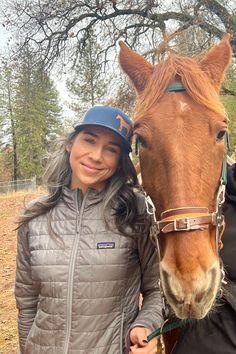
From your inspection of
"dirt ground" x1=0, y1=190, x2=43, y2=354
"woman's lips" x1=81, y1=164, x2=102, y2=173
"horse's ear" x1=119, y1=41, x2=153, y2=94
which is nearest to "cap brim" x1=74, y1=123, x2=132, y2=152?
"woman's lips" x1=81, y1=164, x2=102, y2=173

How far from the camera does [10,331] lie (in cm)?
539

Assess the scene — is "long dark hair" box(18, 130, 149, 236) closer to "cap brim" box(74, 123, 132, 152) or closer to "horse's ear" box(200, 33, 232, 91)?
"cap brim" box(74, 123, 132, 152)

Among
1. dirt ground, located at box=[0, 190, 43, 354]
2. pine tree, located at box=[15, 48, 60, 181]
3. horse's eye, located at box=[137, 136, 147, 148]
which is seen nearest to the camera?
horse's eye, located at box=[137, 136, 147, 148]

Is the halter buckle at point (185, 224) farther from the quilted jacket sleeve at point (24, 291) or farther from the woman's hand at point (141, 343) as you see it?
the quilted jacket sleeve at point (24, 291)

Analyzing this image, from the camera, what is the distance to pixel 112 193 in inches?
91.1

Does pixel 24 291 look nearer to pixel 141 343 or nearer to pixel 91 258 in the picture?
pixel 91 258

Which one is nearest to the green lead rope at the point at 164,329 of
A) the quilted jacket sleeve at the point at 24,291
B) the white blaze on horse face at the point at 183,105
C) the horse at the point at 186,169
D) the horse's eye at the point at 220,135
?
the horse at the point at 186,169

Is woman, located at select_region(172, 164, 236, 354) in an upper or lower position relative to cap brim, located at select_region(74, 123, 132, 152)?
lower

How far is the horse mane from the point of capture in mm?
2045

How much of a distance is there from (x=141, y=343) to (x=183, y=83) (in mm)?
1341

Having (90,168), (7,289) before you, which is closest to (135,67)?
(90,168)

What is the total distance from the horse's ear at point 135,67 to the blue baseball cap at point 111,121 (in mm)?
232

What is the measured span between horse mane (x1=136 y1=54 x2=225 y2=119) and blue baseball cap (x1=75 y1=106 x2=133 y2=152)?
0.16 metres

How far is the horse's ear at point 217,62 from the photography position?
89.7 inches
